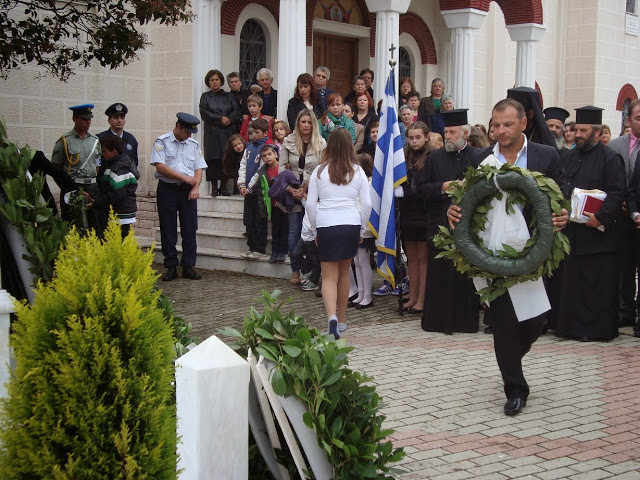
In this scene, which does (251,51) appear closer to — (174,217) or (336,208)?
(174,217)

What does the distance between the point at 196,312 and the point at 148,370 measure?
6.44m

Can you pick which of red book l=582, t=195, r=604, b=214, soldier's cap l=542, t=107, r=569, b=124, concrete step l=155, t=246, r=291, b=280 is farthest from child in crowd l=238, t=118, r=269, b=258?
red book l=582, t=195, r=604, b=214

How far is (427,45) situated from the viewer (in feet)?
62.1

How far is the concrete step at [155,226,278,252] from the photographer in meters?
12.2

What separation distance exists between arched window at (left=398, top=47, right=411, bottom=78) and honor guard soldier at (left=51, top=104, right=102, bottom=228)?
9.66 m

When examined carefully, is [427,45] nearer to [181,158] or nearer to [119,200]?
[181,158]

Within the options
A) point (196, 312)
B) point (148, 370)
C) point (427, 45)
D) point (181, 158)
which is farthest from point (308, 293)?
point (427, 45)

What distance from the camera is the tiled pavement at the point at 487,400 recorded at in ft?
16.3

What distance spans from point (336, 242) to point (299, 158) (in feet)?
8.99

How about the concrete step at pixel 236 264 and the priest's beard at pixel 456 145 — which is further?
the concrete step at pixel 236 264

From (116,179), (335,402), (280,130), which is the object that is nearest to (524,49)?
(280,130)

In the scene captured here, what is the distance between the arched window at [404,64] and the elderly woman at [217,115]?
20.4 ft

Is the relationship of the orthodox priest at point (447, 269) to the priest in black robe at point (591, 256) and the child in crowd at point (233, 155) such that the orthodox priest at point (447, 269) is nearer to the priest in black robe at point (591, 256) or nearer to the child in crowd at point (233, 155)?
the priest in black robe at point (591, 256)

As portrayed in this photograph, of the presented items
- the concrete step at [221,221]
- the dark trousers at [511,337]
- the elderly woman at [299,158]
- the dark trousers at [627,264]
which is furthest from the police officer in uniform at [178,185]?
the dark trousers at [511,337]
